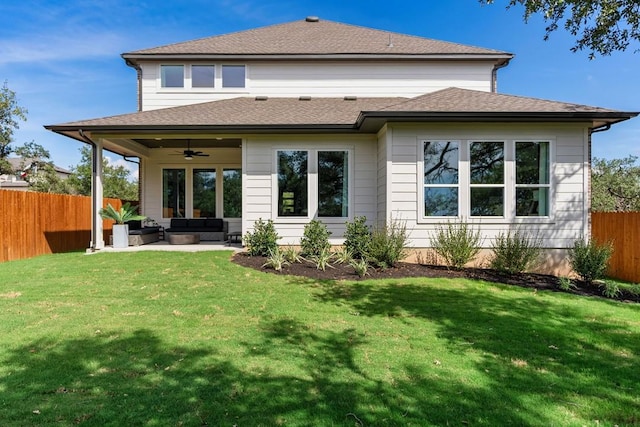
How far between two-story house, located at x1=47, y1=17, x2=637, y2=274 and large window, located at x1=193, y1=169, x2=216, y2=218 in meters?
0.04

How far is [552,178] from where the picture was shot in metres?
→ 8.54

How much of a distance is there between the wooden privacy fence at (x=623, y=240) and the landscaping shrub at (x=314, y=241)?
6780 mm

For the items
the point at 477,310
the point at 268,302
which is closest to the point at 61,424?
the point at 268,302

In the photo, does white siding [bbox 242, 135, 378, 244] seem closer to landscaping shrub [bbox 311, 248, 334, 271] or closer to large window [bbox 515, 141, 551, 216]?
landscaping shrub [bbox 311, 248, 334, 271]

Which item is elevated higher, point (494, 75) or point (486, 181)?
point (494, 75)

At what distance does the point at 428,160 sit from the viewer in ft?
28.2

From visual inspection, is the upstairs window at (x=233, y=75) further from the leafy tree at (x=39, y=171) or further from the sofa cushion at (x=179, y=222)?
the leafy tree at (x=39, y=171)

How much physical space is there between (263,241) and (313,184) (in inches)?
83.1

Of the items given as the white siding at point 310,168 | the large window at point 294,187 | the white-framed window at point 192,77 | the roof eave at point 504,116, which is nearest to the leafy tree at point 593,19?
the roof eave at point 504,116

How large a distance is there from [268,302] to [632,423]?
Result: 417 cm

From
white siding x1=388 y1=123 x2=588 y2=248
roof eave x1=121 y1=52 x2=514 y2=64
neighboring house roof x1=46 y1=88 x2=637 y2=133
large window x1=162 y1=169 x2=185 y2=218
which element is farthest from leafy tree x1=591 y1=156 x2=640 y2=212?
large window x1=162 y1=169 x2=185 y2=218

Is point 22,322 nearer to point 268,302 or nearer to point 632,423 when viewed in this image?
point 268,302

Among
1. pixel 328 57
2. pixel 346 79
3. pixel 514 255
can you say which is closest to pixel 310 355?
pixel 514 255

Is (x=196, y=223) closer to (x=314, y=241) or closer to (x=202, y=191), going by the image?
(x=202, y=191)
